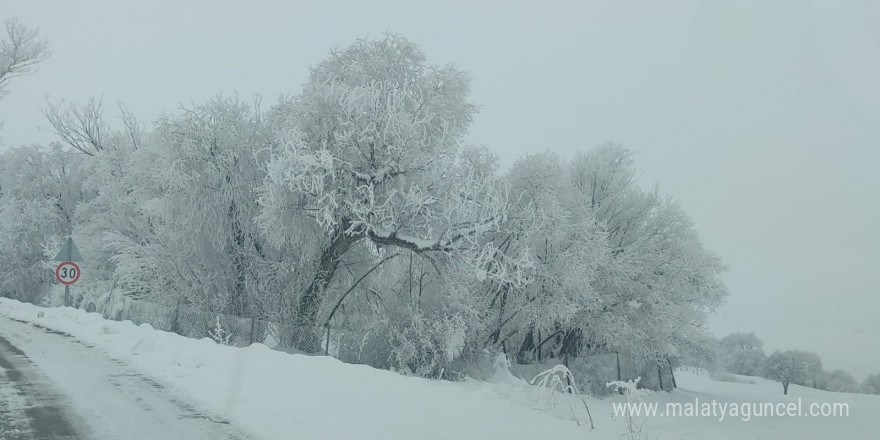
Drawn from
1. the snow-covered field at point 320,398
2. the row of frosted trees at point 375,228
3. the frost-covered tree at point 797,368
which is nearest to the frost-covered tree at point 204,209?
the row of frosted trees at point 375,228

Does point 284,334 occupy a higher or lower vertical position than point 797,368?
lower

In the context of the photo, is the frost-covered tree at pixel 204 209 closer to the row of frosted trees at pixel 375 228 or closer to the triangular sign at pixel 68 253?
the row of frosted trees at pixel 375 228

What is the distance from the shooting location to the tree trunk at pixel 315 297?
19891 mm

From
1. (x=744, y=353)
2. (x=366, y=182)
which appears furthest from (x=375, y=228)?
(x=744, y=353)

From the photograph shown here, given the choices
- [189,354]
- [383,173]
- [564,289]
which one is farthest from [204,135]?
[564,289]

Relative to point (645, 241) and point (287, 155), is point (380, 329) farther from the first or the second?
point (645, 241)

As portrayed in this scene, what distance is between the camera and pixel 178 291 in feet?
71.2

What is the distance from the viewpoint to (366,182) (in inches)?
730

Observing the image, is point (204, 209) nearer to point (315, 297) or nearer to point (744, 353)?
point (315, 297)

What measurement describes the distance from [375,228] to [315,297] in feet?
13.0

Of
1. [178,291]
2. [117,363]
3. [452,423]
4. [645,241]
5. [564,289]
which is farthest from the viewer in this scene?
[645,241]

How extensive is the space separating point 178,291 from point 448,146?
402 inches

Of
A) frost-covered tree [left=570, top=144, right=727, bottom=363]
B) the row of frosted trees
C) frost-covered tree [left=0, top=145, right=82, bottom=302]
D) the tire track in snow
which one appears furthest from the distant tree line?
frost-covered tree [left=0, top=145, right=82, bottom=302]

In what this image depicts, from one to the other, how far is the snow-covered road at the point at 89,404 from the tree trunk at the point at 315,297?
8122 millimetres
